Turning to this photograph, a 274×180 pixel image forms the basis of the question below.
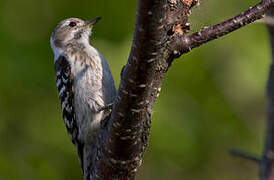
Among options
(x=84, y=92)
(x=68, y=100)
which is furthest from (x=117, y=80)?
(x=68, y=100)

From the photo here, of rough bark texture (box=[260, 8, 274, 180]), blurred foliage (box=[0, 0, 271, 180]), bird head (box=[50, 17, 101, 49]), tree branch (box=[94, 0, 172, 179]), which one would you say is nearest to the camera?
tree branch (box=[94, 0, 172, 179])

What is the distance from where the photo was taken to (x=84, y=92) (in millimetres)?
5520

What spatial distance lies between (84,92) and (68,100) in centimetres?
24

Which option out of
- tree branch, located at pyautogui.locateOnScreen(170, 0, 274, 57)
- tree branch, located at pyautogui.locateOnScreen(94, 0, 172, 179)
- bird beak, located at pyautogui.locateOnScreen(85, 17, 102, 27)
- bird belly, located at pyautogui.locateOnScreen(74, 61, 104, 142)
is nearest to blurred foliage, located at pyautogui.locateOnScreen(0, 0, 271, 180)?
bird beak, located at pyautogui.locateOnScreen(85, 17, 102, 27)

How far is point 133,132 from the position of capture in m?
3.29

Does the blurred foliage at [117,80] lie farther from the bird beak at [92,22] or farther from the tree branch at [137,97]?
the tree branch at [137,97]

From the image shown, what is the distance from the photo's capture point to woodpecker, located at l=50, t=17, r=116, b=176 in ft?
17.9

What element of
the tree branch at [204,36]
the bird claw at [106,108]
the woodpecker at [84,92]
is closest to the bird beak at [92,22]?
the woodpecker at [84,92]

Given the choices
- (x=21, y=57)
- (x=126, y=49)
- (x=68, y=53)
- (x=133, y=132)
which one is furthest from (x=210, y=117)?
(x=133, y=132)

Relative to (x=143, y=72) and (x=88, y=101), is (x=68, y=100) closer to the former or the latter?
(x=88, y=101)

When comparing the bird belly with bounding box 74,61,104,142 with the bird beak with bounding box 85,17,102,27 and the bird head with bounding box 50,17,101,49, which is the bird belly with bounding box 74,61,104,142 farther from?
the bird head with bounding box 50,17,101,49

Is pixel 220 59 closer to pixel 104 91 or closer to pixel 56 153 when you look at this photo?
pixel 104 91

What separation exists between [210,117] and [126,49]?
1.36m

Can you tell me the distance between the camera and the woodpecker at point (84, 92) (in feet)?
17.9
